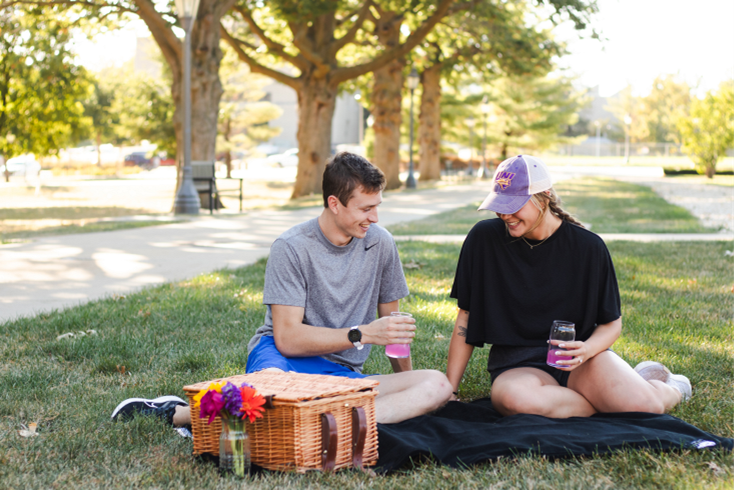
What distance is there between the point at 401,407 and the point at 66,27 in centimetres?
1983

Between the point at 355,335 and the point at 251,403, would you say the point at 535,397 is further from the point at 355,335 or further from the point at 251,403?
the point at 251,403

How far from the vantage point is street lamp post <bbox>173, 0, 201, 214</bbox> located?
48.9ft

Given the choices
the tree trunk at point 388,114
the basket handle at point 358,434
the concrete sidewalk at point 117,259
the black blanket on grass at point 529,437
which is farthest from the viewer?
the tree trunk at point 388,114

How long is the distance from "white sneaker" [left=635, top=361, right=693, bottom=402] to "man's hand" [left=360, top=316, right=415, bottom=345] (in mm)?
1531

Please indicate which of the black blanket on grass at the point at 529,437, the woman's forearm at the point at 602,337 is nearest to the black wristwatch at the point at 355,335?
the black blanket on grass at the point at 529,437

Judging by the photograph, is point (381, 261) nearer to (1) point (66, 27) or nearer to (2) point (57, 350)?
(2) point (57, 350)

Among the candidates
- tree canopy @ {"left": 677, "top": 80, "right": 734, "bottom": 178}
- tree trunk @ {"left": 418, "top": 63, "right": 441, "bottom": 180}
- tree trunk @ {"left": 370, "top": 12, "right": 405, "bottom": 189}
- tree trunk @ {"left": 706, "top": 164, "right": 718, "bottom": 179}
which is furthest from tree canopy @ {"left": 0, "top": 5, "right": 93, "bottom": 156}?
tree trunk @ {"left": 706, "top": 164, "right": 718, "bottom": 179}

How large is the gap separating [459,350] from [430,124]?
32.0m

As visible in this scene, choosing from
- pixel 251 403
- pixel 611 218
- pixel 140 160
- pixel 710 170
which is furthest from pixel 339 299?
pixel 140 160

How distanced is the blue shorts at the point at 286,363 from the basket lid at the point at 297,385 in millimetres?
231

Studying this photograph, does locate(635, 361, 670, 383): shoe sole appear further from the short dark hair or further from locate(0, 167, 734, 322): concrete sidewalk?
locate(0, 167, 734, 322): concrete sidewalk

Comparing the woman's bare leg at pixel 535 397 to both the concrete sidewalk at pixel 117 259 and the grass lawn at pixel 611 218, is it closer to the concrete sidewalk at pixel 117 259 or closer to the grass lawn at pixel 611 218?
the concrete sidewalk at pixel 117 259

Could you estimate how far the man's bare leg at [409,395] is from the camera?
12.0 feet

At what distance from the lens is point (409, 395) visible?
370cm
